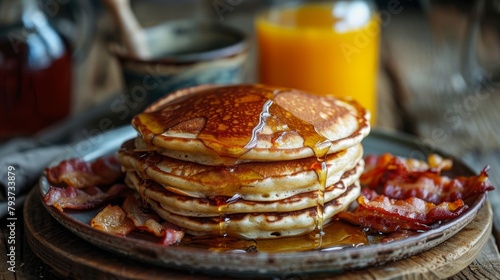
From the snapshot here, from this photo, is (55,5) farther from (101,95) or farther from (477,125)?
(477,125)

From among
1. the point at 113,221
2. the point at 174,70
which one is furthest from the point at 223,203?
the point at 174,70

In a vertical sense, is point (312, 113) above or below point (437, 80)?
above

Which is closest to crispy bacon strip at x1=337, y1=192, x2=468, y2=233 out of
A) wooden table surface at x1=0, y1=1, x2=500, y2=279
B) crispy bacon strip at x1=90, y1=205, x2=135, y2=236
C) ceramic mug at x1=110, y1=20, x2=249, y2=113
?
wooden table surface at x1=0, y1=1, x2=500, y2=279

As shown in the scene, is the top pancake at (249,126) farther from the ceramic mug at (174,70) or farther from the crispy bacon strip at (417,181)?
the ceramic mug at (174,70)

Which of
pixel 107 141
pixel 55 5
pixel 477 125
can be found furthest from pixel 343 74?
pixel 55 5

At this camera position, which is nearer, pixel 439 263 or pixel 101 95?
pixel 439 263

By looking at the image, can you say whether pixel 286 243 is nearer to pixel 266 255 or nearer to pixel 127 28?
pixel 266 255
